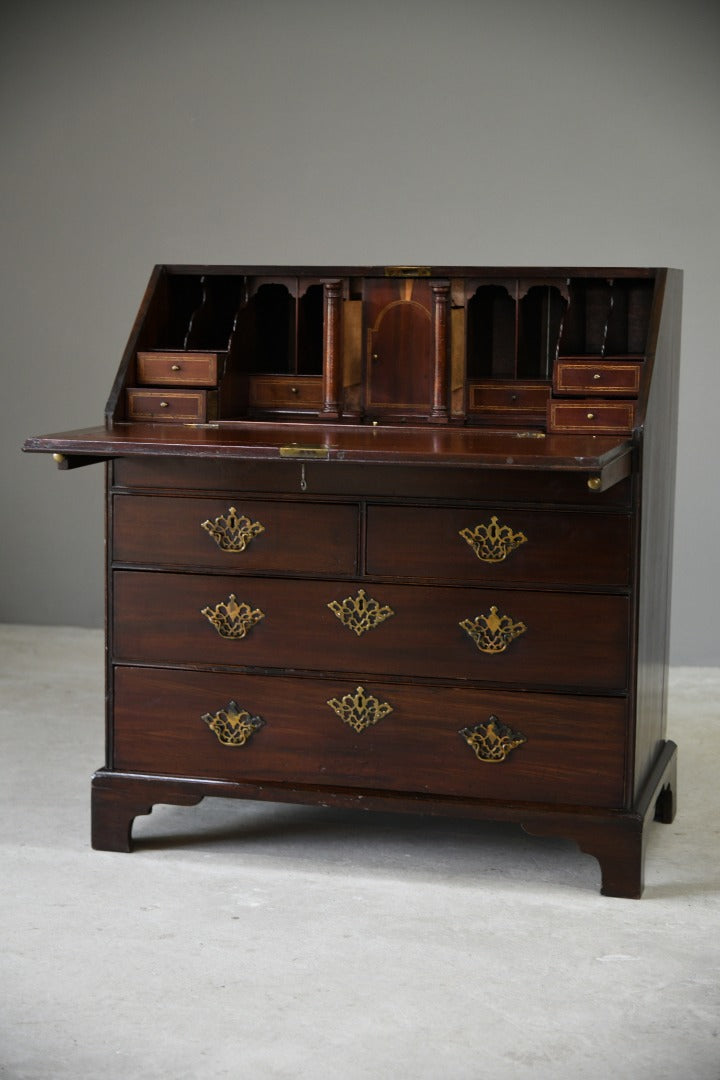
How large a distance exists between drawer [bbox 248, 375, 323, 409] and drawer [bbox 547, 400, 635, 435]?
66 centimetres

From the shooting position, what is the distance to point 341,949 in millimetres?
2848

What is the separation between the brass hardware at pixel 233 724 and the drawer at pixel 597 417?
983 mm

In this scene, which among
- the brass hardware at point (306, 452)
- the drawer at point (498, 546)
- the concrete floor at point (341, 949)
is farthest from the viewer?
the drawer at point (498, 546)

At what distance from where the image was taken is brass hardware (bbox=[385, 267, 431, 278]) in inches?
138

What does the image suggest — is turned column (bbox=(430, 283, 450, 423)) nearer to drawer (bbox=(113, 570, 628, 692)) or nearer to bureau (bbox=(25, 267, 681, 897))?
bureau (bbox=(25, 267, 681, 897))

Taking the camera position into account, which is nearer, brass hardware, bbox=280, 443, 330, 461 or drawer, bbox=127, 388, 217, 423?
brass hardware, bbox=280, 443, 330, 461

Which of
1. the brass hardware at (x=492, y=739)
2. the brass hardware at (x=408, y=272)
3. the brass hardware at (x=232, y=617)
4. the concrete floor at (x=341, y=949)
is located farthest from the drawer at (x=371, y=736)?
the brass hardware at (x=408, y=272)

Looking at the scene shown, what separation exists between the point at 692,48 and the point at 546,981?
142 inches

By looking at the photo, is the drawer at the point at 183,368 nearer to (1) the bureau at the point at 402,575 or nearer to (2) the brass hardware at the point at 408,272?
(1) the bureau at the point at 402,575

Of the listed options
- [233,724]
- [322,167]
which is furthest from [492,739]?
[322,167]

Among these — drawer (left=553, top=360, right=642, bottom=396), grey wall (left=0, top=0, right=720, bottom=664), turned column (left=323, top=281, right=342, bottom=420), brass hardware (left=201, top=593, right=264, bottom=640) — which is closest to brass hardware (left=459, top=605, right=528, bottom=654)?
brass hardware (left=201, top=593, right=264, bottom=640)

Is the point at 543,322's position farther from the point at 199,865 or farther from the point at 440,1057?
the point at 440,1057

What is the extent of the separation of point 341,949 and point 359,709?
1.93 ft

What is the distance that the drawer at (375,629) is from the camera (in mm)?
3123
